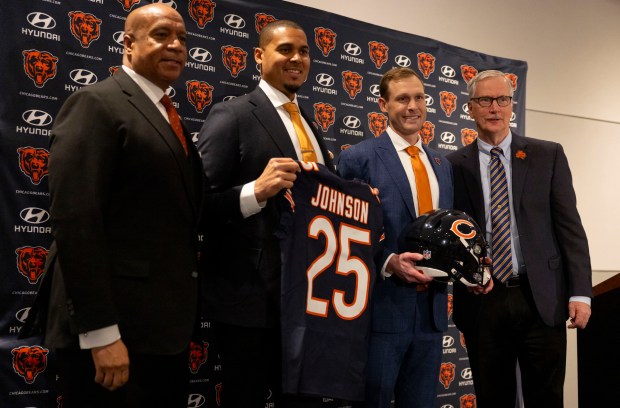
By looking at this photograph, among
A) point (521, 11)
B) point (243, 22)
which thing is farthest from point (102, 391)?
point (521, 11)

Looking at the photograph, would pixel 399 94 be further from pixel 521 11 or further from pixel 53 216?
pixel 521 11

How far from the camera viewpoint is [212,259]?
216 centimetres

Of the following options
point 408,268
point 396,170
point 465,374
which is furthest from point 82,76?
point 465,374

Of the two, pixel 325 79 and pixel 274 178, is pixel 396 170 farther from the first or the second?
pixel 325 79

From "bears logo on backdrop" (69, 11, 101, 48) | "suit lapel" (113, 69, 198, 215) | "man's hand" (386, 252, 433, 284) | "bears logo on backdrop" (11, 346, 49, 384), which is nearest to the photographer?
"suit lapel" (113, 69, 198, 215)

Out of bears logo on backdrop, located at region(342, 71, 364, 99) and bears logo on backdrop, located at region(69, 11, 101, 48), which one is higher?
bears logo on backdrop, located at region(342, 71, 364, 99)

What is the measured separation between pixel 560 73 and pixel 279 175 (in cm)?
366

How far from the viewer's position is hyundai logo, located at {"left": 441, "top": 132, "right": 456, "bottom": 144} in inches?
158

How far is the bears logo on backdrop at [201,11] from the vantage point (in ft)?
10.0

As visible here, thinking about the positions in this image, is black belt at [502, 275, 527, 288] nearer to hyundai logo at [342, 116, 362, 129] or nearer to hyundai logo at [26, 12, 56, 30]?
hyundai logo at [342, 116, 362, 129]

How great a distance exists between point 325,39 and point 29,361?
2300 mm

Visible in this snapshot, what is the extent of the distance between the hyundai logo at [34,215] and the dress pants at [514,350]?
6.44 ft

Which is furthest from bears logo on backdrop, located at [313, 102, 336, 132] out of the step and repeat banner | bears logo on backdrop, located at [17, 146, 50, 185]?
bears logo on backdrop, located at [17, 146, 50, 185]

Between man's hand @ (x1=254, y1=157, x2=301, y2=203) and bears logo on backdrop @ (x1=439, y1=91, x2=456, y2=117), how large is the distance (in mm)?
2257
